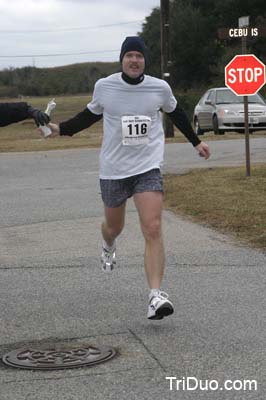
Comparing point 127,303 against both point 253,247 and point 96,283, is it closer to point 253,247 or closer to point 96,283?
point 96,283

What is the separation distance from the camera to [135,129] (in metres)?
6.06

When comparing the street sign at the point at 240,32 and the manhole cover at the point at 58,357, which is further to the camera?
the street sign at the point at 240,32

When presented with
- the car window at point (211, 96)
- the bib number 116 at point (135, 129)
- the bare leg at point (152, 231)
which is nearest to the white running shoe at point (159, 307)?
the bare leg at point (152, 231)

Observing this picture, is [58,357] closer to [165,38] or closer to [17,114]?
[17,114]

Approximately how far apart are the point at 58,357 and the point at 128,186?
1554 mm

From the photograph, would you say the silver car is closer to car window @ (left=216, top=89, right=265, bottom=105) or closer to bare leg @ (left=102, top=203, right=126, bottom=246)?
car window @ (left=216, top=89, right=265, bottom=105)

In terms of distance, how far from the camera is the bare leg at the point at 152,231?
20.1ft

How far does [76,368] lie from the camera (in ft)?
16.5

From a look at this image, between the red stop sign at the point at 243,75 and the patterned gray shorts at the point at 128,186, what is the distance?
8109 mm

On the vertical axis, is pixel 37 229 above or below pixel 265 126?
below

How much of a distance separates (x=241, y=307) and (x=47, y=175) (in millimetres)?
10694

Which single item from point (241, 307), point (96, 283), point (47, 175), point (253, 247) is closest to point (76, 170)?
point (47, 175)

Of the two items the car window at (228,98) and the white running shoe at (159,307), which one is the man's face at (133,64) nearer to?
the white running shoe at (159,307)

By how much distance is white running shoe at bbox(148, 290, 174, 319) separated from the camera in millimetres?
5840
